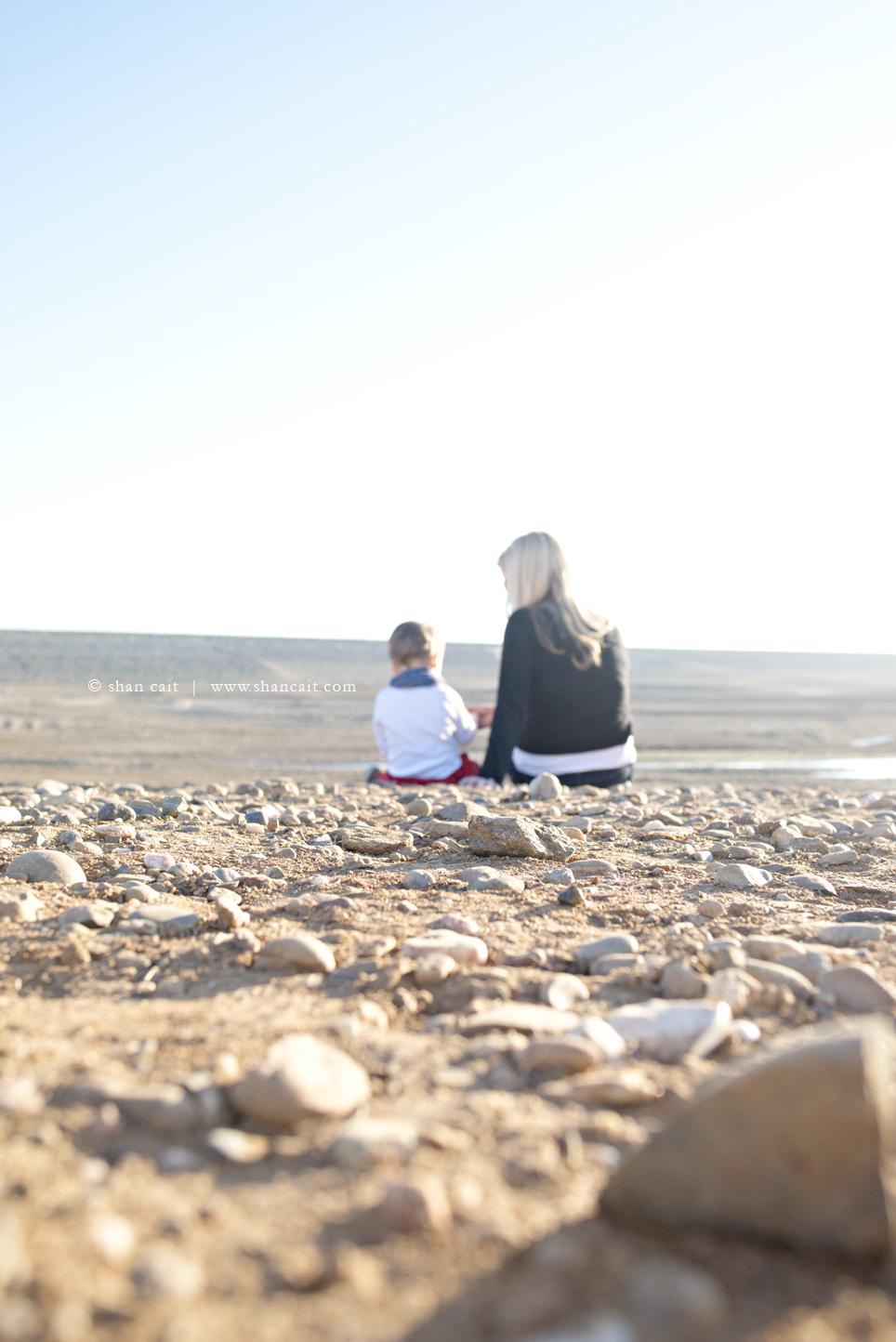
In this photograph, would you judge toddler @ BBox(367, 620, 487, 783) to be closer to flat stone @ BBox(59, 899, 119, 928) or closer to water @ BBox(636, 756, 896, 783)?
flat stone @ BBox(59, 899, 119, 928)

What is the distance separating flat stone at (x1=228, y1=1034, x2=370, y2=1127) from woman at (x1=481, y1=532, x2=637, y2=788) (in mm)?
3787

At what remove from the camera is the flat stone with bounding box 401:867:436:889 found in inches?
104

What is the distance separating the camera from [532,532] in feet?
17.0

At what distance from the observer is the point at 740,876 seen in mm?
2719

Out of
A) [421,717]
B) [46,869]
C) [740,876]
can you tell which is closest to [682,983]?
[740,876]

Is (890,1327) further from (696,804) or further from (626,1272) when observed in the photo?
(696,804)

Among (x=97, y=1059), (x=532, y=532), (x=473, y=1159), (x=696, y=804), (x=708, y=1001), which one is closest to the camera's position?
(x=473, y=1159)

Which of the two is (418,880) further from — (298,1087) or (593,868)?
(298,1087)

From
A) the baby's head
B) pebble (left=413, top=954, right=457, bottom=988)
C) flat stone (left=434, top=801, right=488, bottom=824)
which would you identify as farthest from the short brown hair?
pebble (left=413, top=954, right=457, bottom=988)

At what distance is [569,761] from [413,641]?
4.22 ft

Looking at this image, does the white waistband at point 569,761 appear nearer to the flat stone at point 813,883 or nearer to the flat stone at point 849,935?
the flat stone at point 813,883

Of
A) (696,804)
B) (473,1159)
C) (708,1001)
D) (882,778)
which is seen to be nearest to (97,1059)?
(473,1159)

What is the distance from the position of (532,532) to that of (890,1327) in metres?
4.57

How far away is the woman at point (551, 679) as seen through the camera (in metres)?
5.04
